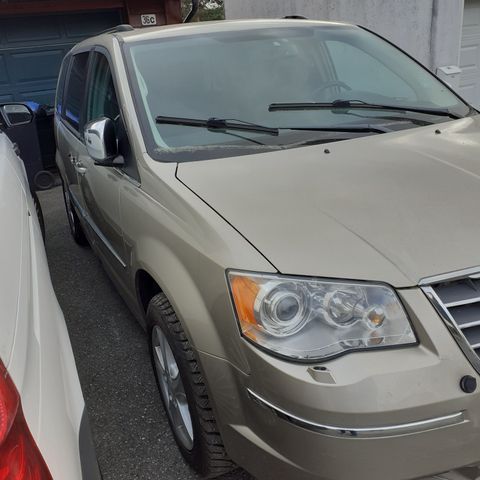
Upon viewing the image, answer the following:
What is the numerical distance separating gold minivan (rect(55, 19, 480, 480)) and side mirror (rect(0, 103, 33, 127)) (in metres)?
1.64

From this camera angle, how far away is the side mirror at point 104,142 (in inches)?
97.7

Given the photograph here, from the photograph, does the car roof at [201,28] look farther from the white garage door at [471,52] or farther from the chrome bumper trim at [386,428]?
the white garage door at [471,52]

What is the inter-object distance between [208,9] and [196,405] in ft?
75.5

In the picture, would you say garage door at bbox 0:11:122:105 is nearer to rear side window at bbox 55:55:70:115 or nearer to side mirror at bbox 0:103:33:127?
rear side window at bbox 55:55:70:115

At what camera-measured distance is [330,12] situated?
7.66 meters

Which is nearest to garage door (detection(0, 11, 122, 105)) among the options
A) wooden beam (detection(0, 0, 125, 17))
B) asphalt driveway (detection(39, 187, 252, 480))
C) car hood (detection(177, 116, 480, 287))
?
wooden beam (detection(0, 0, 125, 17))

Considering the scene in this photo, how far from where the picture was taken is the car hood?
1.61m

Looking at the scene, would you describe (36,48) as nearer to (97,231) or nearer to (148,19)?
(148,19)

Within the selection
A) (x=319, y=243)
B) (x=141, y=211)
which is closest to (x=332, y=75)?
(x=141, y=211)

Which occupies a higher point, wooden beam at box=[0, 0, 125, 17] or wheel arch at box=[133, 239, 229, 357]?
wooden beam at box=[0, 0, 125, 17]

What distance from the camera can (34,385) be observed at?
4.28 ft

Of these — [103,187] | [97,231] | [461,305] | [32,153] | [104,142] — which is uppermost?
[104,142]

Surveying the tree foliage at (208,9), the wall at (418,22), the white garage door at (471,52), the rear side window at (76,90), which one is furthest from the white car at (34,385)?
the tree foliage at (208,9)

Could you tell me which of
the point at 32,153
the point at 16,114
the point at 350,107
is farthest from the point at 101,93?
the point at 32,153
